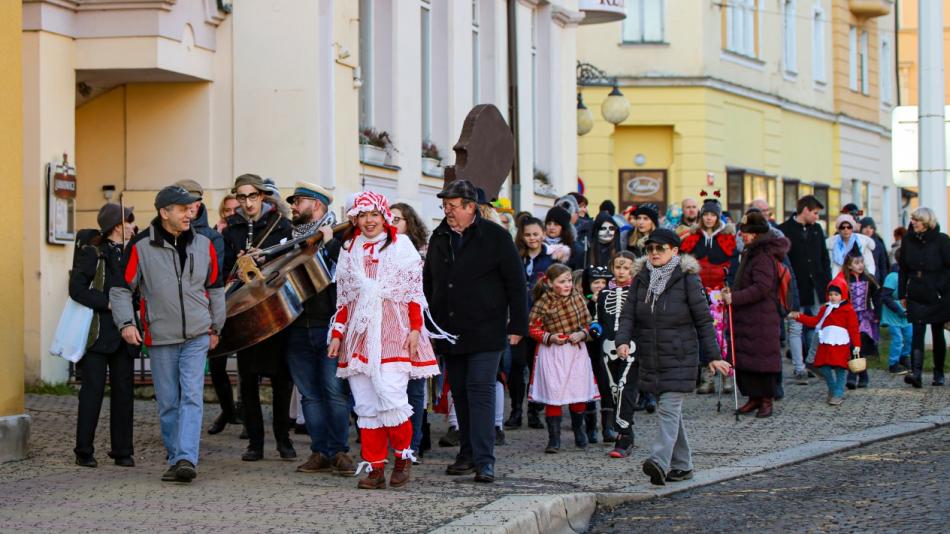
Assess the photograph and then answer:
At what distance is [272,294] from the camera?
11.4 m

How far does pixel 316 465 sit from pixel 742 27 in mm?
30875

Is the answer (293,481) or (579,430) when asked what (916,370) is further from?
(293,481)

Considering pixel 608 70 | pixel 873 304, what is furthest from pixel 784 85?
pixel 873 304

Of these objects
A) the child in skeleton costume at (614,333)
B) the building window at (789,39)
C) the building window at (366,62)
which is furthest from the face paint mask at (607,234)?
the building window at (789,39)

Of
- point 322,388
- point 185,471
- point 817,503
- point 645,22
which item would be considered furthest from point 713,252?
point 645,22

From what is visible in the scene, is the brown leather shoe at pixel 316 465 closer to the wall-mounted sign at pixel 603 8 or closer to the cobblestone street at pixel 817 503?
the cobblestone street at pixel 817 503

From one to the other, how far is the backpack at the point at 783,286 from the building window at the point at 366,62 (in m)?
5.65

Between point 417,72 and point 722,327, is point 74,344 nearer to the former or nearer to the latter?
point 722,327

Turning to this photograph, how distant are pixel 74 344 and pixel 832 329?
7.94 meters

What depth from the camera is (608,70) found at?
127 ft

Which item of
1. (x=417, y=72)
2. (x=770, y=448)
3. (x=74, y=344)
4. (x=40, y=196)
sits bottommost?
(x=770, y=448)

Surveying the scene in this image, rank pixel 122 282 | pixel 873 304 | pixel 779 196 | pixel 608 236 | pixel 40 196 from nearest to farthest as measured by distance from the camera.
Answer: pixel 122 282 < pixel 40 196 < pixel 608 236 < pixel 873 304 < pixel 779 196

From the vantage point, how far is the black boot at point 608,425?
13766mm

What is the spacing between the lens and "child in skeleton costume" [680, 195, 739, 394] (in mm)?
17562
